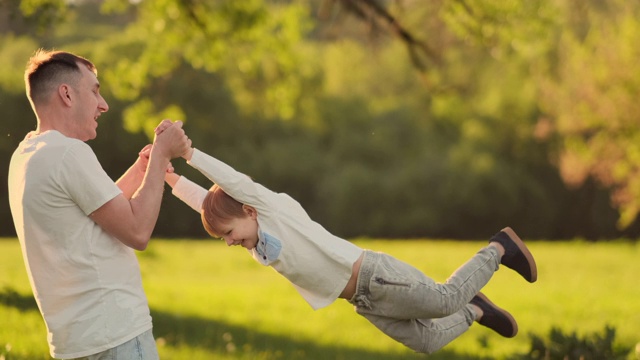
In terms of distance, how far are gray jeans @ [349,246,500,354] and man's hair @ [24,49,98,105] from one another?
2019mm

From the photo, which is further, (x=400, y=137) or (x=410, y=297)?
(x=400, y=137)

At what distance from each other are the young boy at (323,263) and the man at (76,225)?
76 centimetres

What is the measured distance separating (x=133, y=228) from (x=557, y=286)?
17134 mm

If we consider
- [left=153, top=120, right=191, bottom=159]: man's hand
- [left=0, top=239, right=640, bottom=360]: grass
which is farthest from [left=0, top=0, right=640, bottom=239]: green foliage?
[left=153, top=120, right=191, bottom=159]: man's hand

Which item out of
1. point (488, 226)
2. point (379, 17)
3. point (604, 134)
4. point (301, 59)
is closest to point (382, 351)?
point (379, 17)

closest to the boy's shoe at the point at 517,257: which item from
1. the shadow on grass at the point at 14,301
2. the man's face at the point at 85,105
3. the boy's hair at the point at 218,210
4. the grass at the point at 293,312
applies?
the grass at the point at 293,312

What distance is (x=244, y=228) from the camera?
484cm

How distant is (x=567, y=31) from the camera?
3259 centimetres

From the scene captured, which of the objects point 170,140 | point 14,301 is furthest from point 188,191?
point 14,301

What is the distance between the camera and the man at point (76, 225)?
368cm

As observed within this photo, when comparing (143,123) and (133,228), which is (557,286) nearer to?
(143,123)

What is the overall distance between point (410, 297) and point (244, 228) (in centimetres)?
103

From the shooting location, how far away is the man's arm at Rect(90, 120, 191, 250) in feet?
12.1

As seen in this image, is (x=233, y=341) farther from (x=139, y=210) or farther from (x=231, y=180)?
(x=139, y=210)
